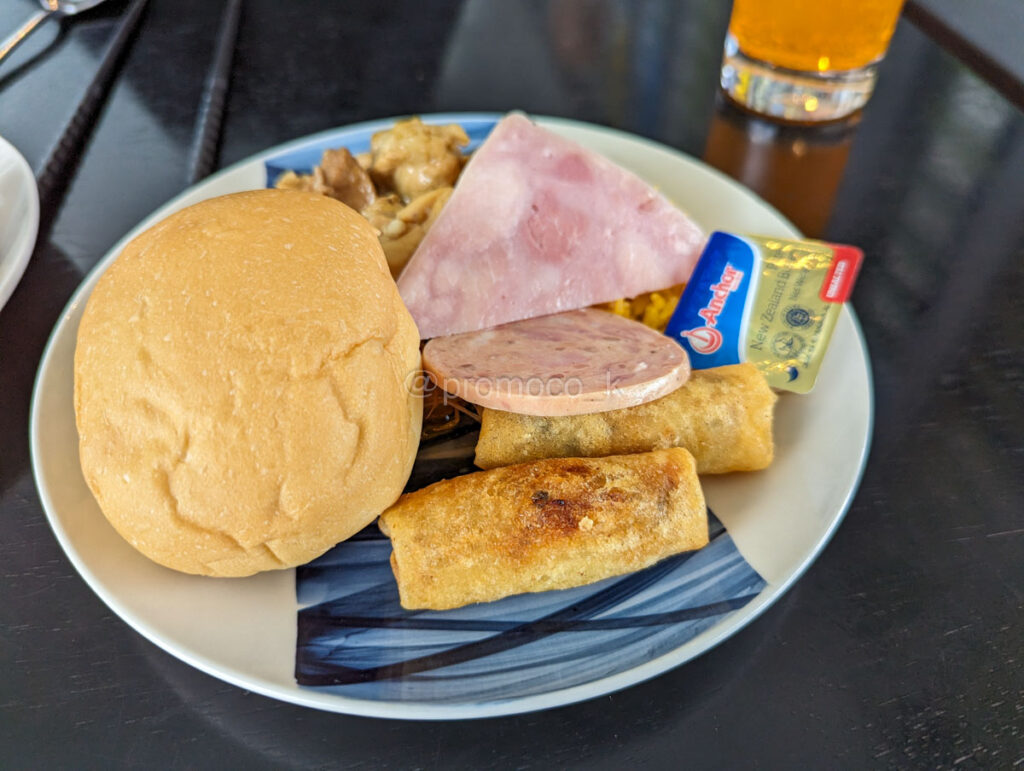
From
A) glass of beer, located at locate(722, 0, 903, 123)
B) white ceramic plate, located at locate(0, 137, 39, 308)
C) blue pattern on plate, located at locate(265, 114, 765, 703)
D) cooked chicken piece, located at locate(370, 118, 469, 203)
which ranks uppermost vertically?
glass of beer, located at locate(722, 0, 903, 123)

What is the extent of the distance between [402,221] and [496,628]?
3.43ft

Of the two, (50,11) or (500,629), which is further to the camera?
(50,11)

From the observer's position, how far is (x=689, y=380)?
62.7 inches

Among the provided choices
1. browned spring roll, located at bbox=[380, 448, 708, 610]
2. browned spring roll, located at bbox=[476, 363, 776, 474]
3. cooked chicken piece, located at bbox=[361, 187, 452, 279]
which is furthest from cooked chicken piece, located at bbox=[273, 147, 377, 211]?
browned spring roll, located at bbox=[380, 448, 708, 610]

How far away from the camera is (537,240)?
6.03 ft

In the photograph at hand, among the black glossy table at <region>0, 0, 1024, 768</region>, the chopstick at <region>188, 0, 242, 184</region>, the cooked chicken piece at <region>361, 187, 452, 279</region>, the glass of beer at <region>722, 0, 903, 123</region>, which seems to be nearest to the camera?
the black glossy table at <region>0, 0, 1024, 768</region>

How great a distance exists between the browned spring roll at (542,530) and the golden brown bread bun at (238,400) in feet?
0.38

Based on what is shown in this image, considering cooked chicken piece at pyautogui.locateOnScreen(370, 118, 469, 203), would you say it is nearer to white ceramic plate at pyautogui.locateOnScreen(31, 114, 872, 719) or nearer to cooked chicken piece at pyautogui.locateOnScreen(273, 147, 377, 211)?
cooked chicken piece at pyautogui.locateOnScreen(273, 147, 377, 211)

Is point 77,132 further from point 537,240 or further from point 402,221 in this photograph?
point 537,240

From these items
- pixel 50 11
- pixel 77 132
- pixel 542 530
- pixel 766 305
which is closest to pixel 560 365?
pixel 542 530

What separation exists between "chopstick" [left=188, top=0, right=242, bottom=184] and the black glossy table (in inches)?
2.5

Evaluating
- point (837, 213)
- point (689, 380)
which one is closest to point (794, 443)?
point (689, 380)

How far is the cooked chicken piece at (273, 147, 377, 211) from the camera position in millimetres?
1997

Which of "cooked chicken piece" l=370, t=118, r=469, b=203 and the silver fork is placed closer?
"cooked chicken piece" l=370, t=118, r=469, b=203
